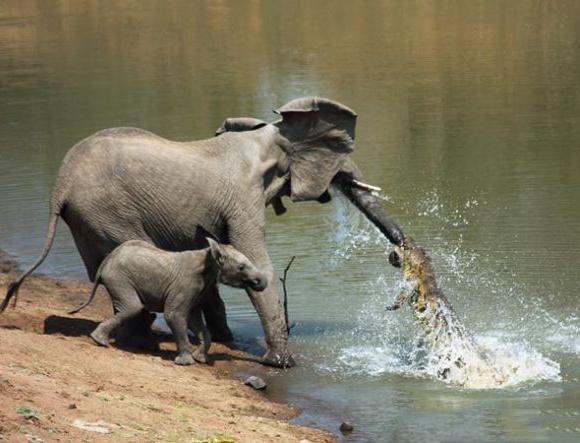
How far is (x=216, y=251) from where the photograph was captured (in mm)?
11906

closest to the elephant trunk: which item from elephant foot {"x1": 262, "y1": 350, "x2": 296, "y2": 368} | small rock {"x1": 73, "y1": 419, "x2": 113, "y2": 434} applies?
elephant foot {"x1": 262, "y1": 350, "x2": 296, "y2": 368}

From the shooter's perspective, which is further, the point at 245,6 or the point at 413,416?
the point at 245,6

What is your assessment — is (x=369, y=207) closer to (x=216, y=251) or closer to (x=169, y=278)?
(x=216, y=251)

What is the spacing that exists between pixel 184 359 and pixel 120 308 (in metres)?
0.71

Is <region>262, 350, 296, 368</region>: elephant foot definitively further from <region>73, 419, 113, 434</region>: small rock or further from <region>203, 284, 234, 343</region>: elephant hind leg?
<region>73, 419, 113, 434</region>: small rock

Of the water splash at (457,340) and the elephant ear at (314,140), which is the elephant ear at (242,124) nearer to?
the elephant ear at (314,140)

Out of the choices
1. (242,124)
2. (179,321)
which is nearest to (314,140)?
(242,124)

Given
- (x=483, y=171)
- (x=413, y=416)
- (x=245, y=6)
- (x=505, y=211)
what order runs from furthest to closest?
(x=245, y=6)
(x=483, y=171)
(x=505, y=211)
(x=413, y=416)

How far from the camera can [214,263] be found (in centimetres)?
1206

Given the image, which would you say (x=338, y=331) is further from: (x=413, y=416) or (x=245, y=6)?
(x=245, y=6)

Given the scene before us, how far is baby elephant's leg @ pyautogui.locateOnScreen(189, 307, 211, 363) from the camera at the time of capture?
1234 cm

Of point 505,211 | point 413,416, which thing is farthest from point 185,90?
point 413,416

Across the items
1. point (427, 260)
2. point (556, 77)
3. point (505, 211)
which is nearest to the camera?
point (427, 260)

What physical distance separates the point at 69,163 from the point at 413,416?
150 inches
